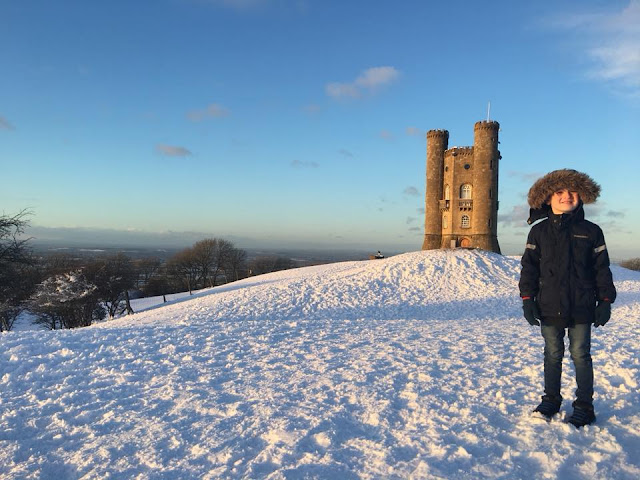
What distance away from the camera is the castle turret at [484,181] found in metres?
37.7

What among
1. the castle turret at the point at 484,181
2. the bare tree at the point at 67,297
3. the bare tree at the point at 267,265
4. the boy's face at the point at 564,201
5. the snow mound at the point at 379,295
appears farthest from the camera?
the bare tree at the point at 267,265

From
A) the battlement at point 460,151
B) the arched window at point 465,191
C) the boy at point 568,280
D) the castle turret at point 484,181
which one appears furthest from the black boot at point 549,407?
the battlement at point 460,151

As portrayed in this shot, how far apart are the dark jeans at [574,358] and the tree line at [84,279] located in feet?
78.4

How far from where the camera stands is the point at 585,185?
15.6 feet

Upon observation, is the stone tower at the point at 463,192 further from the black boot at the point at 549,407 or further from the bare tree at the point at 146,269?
the bare tree at the point at 146,269

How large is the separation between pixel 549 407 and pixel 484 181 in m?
36.4

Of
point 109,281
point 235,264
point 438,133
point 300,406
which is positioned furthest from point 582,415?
point 235,264

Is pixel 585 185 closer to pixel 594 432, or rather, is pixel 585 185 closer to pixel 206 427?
pixel 594 432

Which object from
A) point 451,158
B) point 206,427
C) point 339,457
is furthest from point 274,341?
Result: point 451,158

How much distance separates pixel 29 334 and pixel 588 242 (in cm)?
1127

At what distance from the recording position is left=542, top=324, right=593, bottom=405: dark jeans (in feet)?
15.0

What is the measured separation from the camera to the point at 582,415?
4.52 m

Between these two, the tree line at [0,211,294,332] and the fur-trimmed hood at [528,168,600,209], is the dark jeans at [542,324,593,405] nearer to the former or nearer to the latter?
the fur-trimmed hood at [528,168,600,209]

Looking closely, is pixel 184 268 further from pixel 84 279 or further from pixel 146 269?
pixel 84 279
